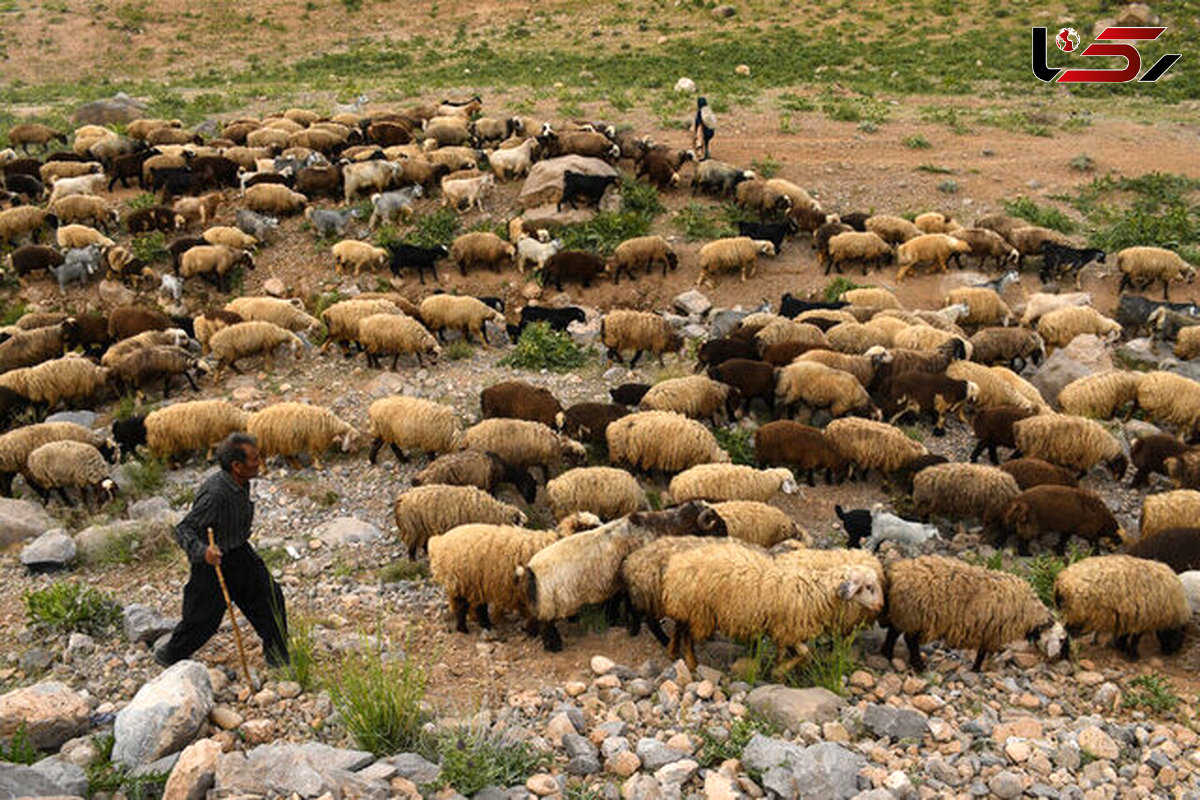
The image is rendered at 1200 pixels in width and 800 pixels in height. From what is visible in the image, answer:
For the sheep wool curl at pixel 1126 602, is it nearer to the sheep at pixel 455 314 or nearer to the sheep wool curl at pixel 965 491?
the sheep wool curl at pixel 965 491

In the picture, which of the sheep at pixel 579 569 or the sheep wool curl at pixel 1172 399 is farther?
the sheep wool curl at pixel 1172 399

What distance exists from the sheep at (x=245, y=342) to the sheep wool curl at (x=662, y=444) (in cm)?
529

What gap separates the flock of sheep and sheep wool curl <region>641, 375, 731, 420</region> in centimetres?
4

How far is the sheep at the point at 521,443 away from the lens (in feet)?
28.9

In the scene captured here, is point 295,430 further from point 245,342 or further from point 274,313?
point 274,313

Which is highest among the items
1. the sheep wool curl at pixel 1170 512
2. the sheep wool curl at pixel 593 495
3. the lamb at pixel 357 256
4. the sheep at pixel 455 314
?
the lamb at pixel 357 256

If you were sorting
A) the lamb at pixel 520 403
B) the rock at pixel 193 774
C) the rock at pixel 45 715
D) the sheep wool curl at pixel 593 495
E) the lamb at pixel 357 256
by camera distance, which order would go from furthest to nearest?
→ the lamb at pixel 357 256
the lamb at pixel 520 403
the sheep wool curl at pixel 593 495
the rock at pixel 45 715
the rock at pixel 193 774

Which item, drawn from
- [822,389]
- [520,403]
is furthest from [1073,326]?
[520,403]

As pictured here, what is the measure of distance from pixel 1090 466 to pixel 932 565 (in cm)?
429

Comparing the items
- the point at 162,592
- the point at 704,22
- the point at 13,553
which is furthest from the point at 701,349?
the point at 704,22

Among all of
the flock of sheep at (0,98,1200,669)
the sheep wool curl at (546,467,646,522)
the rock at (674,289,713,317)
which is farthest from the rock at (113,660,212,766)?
the rock at (674,289,713,317)

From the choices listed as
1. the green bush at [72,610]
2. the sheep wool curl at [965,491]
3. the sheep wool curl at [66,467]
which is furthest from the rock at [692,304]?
the green bush at [72,610]

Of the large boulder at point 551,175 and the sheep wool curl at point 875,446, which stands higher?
the large boulder at point 551,175

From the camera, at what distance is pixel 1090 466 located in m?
9.26
